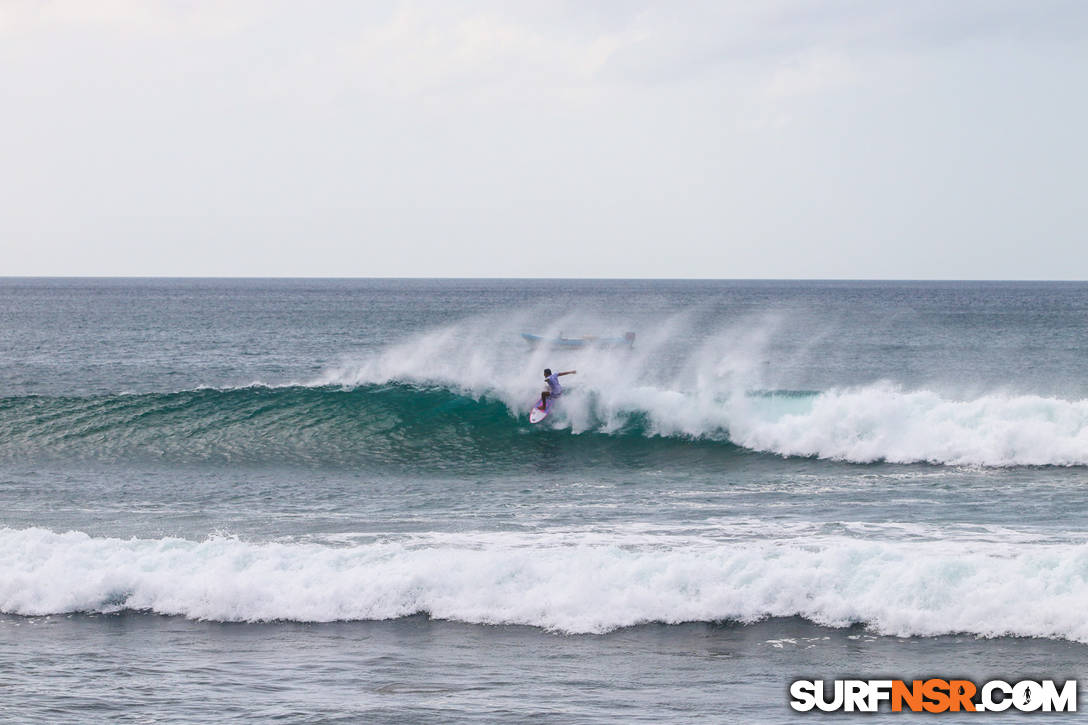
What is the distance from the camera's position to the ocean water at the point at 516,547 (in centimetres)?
1023

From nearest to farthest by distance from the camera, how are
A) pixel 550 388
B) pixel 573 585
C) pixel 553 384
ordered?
pixel 573 585 → pixel 553 384 → pixel 550 388

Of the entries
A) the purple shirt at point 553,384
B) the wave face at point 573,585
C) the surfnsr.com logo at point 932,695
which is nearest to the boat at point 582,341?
the purple shirt at point 553,384

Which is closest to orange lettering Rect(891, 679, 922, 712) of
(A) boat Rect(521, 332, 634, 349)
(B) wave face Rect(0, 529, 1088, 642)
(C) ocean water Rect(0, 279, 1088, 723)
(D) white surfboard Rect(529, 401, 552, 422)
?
(C) ocean water Rect(0, 279, 1088, 723)

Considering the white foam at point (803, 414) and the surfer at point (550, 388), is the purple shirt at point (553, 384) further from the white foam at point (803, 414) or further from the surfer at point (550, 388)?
the white foam at point (803, 414)

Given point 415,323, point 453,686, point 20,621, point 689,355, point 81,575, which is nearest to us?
point 453,686

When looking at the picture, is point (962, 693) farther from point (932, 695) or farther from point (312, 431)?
point (312, 431)

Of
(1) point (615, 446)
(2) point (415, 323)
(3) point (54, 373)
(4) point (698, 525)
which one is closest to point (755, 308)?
(2) point (415, 323)

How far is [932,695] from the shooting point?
9.70 m

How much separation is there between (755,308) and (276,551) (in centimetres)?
11125

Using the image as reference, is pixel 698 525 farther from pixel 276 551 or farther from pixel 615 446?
pixel 615 446

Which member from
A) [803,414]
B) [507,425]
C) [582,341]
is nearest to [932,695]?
[803,414]

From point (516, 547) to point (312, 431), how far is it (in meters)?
11.0

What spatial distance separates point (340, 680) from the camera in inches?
399

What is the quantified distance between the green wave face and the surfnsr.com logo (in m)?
12.3
